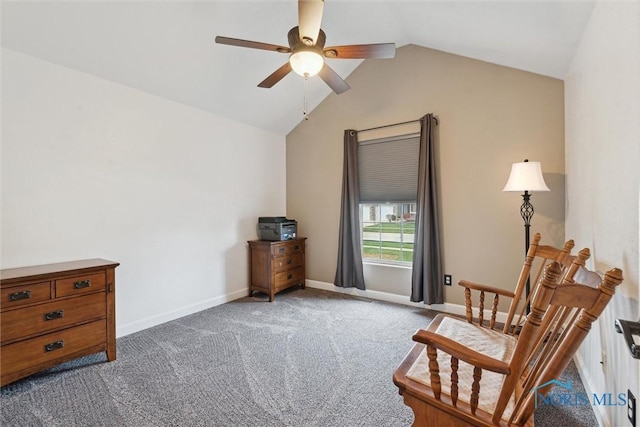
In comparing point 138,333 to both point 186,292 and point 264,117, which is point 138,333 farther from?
point 264,117

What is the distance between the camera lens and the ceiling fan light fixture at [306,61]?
195cm

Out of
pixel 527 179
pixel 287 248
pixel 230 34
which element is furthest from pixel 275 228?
pixel 527 179

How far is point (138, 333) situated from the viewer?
2.85 m

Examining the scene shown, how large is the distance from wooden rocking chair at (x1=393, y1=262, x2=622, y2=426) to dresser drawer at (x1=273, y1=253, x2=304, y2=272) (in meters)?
2.57

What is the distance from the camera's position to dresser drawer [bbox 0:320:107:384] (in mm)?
1912

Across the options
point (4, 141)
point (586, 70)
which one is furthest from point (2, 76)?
point (586, 70)

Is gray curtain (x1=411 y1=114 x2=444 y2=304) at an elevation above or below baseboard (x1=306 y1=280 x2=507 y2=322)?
above

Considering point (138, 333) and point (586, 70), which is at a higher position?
point (586, 70)

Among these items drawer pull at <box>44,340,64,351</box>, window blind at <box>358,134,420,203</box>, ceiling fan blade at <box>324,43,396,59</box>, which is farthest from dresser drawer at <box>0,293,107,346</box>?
window blind at <box>358,134,420,203</box>

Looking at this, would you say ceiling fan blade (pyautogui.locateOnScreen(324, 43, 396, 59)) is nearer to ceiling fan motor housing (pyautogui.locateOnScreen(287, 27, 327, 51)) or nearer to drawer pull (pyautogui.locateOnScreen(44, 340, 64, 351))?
ceiling fan motor housing (pyautogui.locateOnScreen(287, 27, 327, 51))

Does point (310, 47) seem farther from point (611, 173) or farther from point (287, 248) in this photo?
point (287, 248)

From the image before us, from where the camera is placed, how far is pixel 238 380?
2.07 m

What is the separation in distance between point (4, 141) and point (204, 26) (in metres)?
1.79

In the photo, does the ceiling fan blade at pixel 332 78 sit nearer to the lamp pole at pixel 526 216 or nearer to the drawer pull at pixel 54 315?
the lamp pole at pixel 526 216
